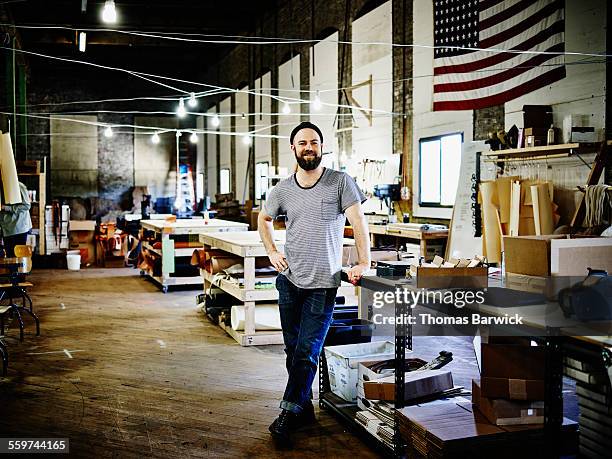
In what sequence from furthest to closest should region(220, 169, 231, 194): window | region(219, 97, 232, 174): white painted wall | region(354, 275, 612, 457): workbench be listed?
region(220, 169, 231, 194): window, region(219, 97, 232, 174): white painted wall, region(354, 275, 612, 457): workbench

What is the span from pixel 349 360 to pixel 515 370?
1242 mm

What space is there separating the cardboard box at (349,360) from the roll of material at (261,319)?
2.00m

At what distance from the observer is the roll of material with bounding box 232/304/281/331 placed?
6.52 m

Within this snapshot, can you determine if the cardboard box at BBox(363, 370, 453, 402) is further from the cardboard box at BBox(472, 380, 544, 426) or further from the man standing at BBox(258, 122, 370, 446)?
the cardboard box at BBox(472, 380, 544, 426)

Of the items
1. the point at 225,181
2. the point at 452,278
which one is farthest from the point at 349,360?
the point at 225,181

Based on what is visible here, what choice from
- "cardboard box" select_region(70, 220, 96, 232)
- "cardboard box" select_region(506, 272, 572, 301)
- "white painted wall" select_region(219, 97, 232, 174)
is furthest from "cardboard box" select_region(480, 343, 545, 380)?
"white painted wall" select_region(219, 97, 232, 174)

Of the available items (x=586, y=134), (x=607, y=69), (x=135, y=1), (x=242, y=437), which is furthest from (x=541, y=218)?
(x=135, y=1)

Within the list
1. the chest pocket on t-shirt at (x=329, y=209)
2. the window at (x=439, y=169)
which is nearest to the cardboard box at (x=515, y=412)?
the chest pocket on t-shirt at (x=329, y=209)

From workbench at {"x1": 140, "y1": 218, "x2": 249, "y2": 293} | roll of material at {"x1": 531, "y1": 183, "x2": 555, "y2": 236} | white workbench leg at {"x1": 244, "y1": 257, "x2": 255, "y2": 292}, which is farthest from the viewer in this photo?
workbench at {"x1": 140, "y1": 218, "x2": 249, "y2": 293}

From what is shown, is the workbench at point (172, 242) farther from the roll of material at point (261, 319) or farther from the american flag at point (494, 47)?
the american flag at point (494, 47)

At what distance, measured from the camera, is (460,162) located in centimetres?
873

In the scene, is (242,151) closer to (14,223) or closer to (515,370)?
(14,223)

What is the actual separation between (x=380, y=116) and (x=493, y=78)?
9.50 feet

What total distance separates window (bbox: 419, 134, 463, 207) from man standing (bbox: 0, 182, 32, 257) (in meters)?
5.50
